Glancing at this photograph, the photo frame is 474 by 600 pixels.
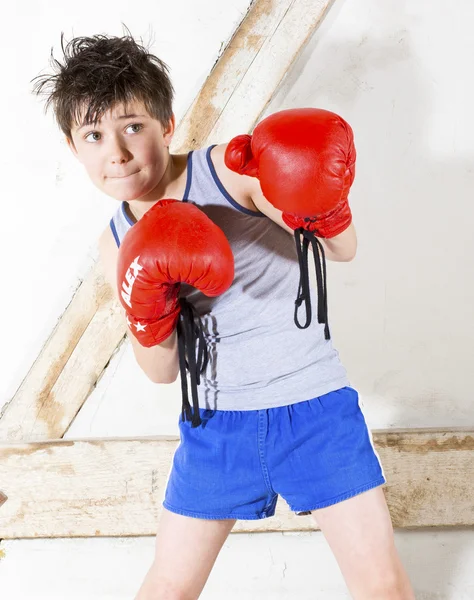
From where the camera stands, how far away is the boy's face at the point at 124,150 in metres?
1.48

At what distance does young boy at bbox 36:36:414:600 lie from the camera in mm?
1470

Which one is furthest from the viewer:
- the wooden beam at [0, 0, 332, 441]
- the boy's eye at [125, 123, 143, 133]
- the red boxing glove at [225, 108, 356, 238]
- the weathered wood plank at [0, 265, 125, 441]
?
the weathered wood plank at [0, 265, 125, 441]

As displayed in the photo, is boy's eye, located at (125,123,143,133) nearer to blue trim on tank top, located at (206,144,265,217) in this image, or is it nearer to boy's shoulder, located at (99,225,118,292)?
blue trim on tank top, located at (206,144,265,217)

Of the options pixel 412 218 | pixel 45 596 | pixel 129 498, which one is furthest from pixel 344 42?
pixel 45 596

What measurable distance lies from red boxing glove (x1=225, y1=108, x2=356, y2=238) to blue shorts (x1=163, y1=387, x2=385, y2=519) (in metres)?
0.44

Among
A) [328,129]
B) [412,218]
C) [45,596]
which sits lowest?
[45,596]

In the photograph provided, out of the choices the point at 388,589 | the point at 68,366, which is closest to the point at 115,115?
the point at 388,589

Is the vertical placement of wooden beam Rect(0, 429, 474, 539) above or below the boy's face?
below

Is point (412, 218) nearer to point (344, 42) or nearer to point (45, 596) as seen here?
point (344, 42)

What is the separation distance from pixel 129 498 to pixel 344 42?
64.5 inches

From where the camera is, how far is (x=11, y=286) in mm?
2430

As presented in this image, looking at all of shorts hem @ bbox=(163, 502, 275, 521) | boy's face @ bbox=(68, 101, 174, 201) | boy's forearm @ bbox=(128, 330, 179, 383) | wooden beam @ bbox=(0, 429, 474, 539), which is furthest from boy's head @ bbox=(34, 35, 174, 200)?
wooden beam @ bbox=(0, 429, 474, 539)

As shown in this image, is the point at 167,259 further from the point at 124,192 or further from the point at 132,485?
the point at 132,485

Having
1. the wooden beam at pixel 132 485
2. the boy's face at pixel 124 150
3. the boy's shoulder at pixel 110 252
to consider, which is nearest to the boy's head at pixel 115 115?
the boy's face at pixel 124 150
